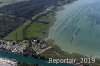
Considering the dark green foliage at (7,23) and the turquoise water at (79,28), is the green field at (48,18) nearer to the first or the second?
the turquoise water at (79,28)

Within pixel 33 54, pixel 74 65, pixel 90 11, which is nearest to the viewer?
pixel 74 65

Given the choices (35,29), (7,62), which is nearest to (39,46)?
(7,62)

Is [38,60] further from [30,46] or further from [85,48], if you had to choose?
[85,48]

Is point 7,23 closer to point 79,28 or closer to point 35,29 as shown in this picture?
point 35,29

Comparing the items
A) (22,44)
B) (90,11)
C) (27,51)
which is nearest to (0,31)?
(22,44)

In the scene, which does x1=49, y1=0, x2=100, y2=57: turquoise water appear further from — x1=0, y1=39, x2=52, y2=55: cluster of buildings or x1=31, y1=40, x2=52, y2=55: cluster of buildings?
x1=0, y1=39, x2=52, y2=55: cluster of buildings

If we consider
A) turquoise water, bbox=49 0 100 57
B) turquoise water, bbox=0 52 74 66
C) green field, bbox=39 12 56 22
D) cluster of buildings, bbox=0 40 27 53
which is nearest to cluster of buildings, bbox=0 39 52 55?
cluster of buildings, bbox=0 40 27 53
